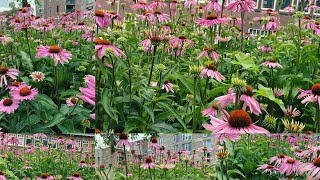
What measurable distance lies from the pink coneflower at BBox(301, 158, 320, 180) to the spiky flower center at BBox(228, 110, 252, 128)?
35 cm

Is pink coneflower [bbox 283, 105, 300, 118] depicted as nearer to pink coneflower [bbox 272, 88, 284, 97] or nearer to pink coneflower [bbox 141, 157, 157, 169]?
pink coneflower [bbox 272, 88, 284, 97]

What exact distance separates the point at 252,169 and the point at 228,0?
1.55 feet

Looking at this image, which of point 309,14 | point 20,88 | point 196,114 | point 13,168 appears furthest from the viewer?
point 13,168

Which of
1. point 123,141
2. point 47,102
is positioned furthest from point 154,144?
point 47,102

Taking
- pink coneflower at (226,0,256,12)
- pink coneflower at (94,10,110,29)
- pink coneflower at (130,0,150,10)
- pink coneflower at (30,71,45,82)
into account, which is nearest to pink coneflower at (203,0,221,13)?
pink coneflower at (226,0,256,12)

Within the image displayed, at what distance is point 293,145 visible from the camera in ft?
3.66

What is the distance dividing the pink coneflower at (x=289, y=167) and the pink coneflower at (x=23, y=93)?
701mm

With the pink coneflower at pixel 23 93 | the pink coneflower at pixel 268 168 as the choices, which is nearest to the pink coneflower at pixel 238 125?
the pink coneflower at pixel 268 168

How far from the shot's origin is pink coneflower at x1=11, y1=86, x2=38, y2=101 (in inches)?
40.3

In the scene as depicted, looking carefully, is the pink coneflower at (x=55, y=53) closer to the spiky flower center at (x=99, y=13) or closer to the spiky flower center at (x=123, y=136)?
the spiky flower center at (x=99, y=13)

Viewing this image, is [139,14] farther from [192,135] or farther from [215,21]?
[192,135]

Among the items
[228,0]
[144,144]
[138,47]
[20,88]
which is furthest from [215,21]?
Answer: [20,88]

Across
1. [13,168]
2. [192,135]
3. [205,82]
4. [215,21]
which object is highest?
[215,21]

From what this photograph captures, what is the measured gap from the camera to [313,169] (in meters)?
1.07
